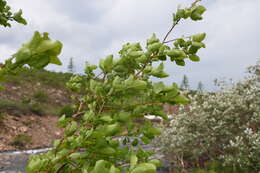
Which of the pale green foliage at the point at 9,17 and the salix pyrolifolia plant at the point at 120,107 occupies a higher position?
the pale green foliage at the point at 9,17

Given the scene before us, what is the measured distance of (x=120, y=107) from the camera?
142 cm

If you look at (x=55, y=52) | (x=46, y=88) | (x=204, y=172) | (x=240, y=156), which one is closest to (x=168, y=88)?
(x=55, y=52)

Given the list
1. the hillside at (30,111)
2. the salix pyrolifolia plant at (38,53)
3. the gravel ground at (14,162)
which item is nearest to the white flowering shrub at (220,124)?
the gravel ground at (14,162)

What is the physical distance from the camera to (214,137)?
8.84 metres

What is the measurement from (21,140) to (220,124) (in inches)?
336

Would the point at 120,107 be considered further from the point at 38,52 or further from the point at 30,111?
the point at 30,111

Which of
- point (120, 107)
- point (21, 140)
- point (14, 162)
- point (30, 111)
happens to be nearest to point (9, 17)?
point (120, 107)

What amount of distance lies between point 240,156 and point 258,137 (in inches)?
35.7

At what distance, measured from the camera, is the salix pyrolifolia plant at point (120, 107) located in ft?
4.04

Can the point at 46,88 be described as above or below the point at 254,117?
above

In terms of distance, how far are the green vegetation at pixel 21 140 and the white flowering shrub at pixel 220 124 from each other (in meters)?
6.25

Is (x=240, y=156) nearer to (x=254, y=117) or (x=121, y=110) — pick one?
(x=254, y=117)

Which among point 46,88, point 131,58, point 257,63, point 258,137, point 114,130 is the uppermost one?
point 46,88

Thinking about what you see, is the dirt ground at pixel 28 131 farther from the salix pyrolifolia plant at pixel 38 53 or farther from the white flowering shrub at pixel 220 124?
the salix pyrolifolia plant at pixel 38 53
